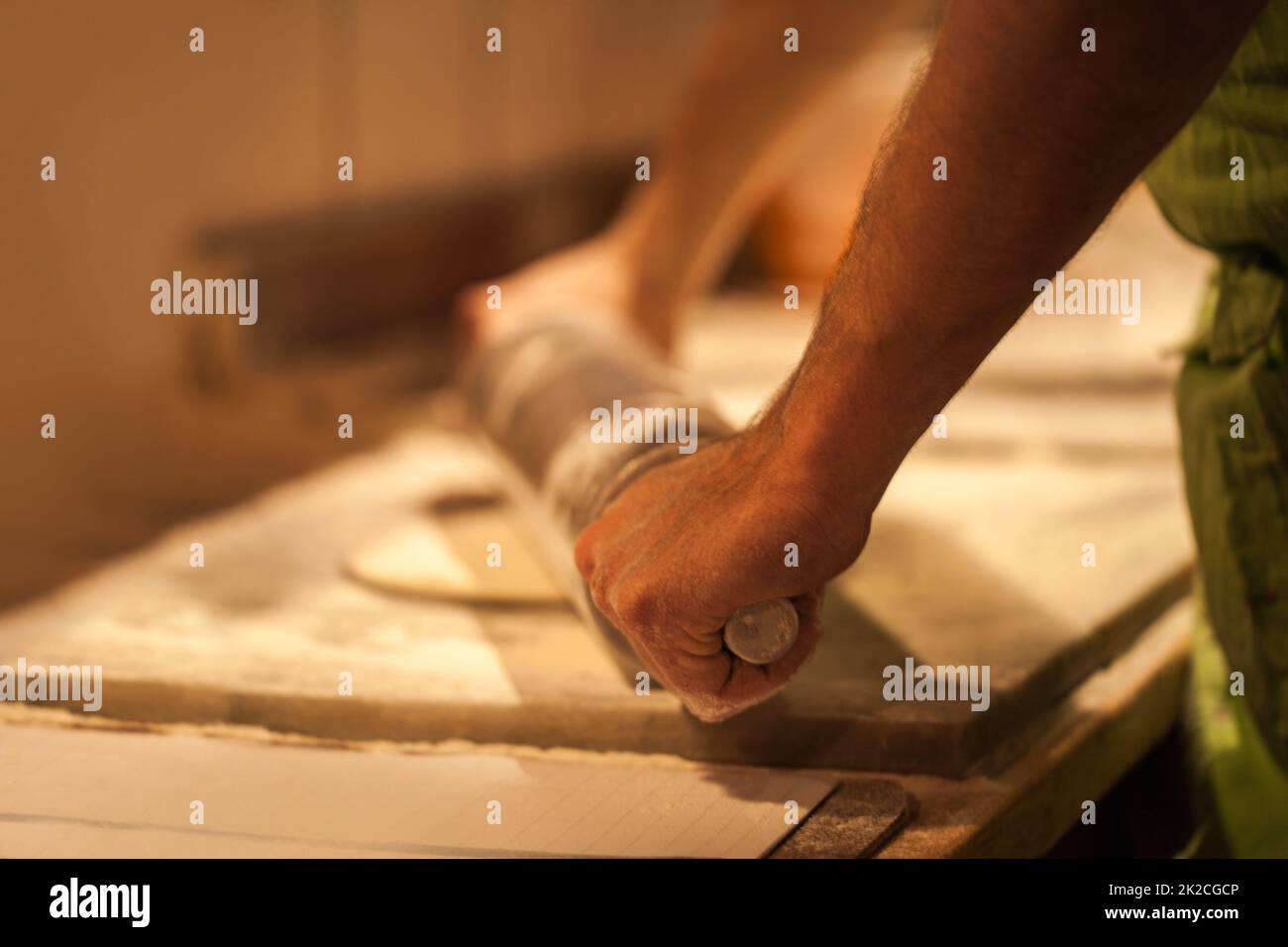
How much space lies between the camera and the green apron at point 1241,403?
3.24 feet

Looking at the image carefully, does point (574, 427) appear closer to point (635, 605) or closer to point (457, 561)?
point (457, 561)

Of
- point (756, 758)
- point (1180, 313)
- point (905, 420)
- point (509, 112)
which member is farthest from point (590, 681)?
point (509, 112)

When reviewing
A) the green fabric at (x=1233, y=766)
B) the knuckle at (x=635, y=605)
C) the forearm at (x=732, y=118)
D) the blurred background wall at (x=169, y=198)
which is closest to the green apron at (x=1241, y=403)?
the green fabric at (x=1233, y=766)

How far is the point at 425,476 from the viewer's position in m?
1.64

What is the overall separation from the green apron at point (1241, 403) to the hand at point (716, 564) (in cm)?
39

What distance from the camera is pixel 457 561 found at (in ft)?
4.41

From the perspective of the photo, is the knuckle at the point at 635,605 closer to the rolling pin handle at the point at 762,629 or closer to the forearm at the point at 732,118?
the rolling pin handle at the point at 762,629

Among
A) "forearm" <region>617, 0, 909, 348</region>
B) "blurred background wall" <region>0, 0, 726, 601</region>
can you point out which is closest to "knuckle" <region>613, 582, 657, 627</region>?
"blurred background wall" <region>0, 0, 726, 601</region>

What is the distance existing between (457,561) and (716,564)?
22.3 inches

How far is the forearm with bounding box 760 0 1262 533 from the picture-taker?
0.66 meters

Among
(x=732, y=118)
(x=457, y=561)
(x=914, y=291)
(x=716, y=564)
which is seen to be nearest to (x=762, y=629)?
(x=716, y=564)

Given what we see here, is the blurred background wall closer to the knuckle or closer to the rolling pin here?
the rolling pin
